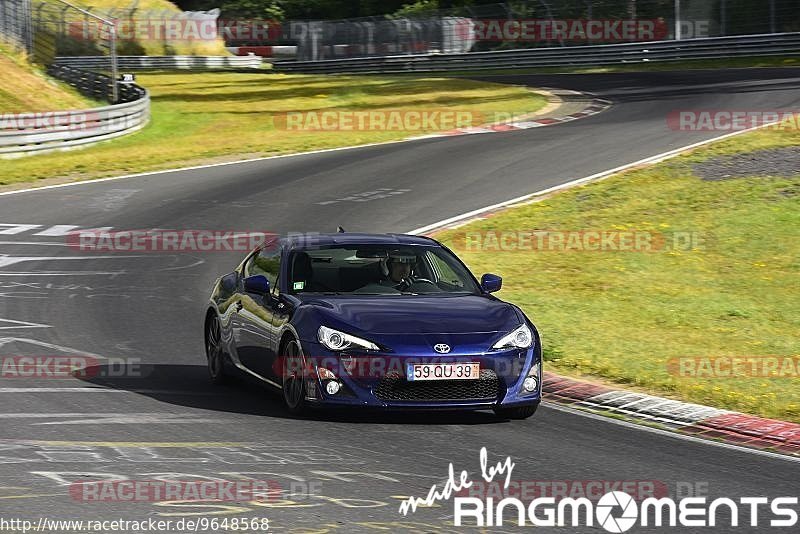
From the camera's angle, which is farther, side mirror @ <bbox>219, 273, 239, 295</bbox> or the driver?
side mirror @ <bbox>219, 273, 239, 295</bbox>

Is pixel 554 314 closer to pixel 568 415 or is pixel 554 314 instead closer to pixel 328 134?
pixel 568 415

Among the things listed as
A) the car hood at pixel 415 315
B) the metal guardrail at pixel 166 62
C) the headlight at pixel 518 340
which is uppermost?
the car hood at pixel 415 315

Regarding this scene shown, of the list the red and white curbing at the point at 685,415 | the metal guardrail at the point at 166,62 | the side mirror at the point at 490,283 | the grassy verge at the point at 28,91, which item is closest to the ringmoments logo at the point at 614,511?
the red and white curbing at the point at 685,415

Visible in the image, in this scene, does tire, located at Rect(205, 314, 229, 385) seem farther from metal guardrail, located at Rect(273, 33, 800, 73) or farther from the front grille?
metal guardrail, located at Rect(273, 33, 800, 73)

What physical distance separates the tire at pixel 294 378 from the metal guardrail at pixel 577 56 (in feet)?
132

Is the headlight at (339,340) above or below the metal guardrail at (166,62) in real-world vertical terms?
above

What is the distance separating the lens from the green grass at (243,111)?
31.5m

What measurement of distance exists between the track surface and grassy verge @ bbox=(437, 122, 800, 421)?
1678 mm

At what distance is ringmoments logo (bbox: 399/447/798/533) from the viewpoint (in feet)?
23.3

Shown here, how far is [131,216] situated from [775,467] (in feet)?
55.2

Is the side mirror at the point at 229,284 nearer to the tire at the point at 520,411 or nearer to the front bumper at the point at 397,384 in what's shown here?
the front bumper at the point at 397,384

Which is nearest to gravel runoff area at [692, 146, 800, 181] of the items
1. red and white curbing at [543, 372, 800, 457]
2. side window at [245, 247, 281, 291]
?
red and white curbing at [543, 372, 800, 457]

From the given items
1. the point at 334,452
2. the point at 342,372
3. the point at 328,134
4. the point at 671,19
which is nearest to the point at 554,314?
the point at 342,372

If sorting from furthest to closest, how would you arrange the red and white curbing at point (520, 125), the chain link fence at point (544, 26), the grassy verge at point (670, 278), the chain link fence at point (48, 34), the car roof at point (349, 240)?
the chain link fence at point (544, 26) → the chain link fence at point (48, 34) → the red and white curbing at point (520, 125) → the grassy verge at point (670, 278) → the car roof at point (349, 240)
